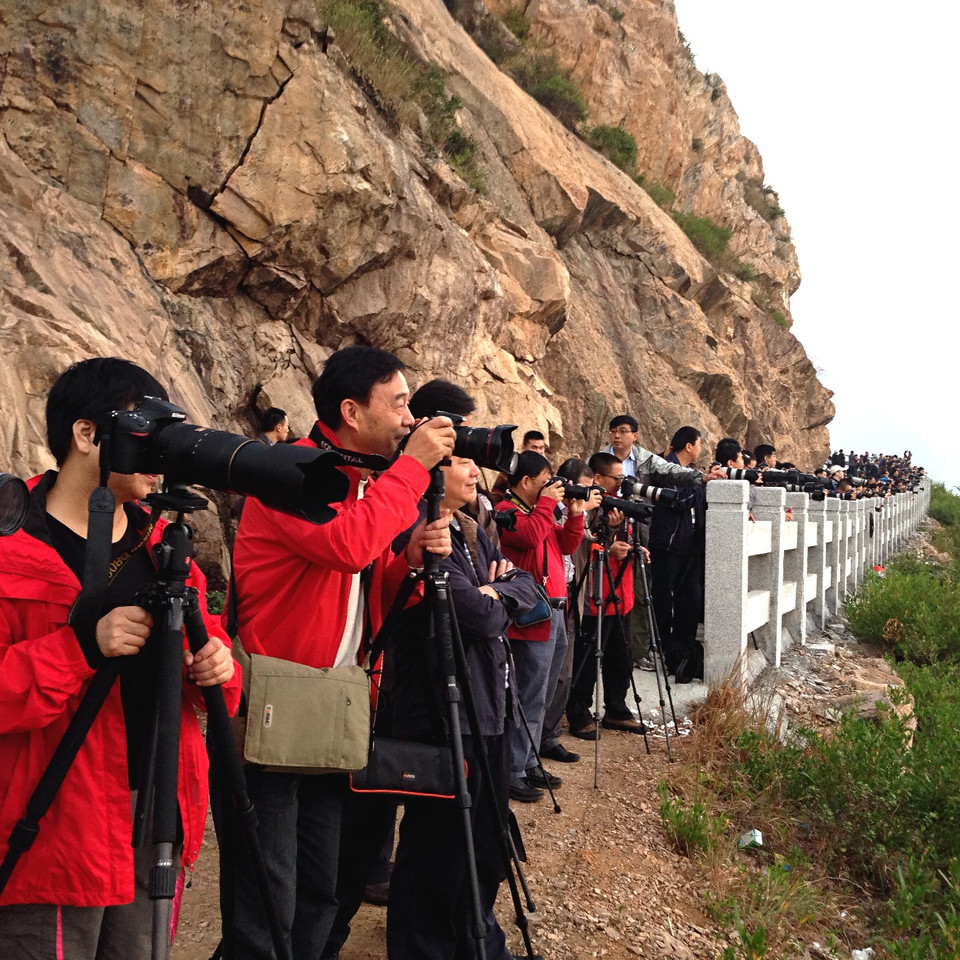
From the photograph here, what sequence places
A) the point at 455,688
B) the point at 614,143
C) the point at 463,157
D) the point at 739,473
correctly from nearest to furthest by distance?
the point at 455,688 → the point at 739,473 → the point at 463,157 → the point at 614,143

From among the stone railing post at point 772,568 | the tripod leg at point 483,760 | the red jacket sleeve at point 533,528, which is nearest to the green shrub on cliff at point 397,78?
the stone railing post at point 772,568

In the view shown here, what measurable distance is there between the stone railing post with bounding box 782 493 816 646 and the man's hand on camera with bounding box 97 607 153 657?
28.5 ft

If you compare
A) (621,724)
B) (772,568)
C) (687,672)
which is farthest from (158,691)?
(772,568)

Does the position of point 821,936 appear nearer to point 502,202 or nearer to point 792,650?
point 792,650

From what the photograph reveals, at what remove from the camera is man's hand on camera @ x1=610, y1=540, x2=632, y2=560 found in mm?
6148

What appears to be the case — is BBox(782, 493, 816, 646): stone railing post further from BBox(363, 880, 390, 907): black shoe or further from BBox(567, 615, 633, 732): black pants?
BBox(363, 880, 390, 907): black shoe

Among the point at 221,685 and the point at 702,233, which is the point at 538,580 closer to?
the point at 221,685

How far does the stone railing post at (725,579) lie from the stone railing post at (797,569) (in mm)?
2803

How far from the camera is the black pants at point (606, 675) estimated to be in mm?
6262

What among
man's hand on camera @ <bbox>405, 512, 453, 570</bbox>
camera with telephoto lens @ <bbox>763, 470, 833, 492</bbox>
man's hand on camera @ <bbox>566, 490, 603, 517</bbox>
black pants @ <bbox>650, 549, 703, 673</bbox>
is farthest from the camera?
camera with telephoto lens @ <bbox>763, 470, 833, 492</bbox>

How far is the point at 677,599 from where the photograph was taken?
7.23 meters

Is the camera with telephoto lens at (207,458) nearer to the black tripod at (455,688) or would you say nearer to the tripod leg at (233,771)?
the tripod leg at (233,771)

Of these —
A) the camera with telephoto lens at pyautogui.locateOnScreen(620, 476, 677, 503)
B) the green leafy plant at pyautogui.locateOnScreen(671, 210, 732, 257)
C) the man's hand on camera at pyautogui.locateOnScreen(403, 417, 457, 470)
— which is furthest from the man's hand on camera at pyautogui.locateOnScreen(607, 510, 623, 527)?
the green leafy plant at pyautogui.locateOnScreen(671, 210, 732, 257)

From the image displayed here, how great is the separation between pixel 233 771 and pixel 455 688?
34.1 inches
